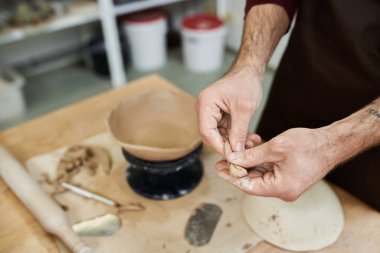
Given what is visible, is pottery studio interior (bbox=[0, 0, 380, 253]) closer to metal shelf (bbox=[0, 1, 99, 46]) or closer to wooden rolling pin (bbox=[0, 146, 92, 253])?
wooden rolling pin (bbox=[0, 146, 92, 253])

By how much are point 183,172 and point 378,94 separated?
0.47 meters

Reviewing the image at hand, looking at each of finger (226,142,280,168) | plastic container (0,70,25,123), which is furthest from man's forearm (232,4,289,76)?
plastic container (0,70,25,123)

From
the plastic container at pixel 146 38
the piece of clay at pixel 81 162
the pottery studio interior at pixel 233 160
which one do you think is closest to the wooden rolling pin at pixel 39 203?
the pottery studio interior at pixel 233 160

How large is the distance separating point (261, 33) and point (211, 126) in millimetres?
283

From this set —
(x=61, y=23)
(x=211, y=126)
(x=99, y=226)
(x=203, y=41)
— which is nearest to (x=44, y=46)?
(x=61, y=23)

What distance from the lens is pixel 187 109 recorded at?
37.3 inches

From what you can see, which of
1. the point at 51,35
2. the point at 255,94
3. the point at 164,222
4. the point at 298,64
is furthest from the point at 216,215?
the point at 51,35

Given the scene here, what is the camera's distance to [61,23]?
2.11m

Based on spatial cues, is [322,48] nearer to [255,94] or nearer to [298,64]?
[298,64]

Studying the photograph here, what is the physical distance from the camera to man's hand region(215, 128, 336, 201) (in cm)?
57

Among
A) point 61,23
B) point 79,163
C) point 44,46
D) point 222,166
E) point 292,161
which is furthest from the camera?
point 44,46

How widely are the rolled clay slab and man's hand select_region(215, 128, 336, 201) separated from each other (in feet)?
0.40

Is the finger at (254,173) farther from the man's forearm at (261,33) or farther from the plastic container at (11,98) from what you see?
the plastic container at (11,98)

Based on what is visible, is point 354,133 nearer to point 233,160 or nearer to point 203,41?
point 233,160
